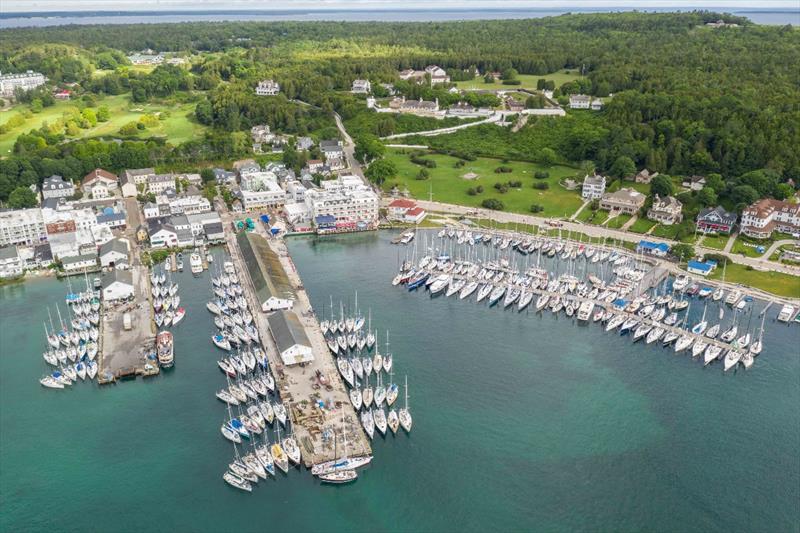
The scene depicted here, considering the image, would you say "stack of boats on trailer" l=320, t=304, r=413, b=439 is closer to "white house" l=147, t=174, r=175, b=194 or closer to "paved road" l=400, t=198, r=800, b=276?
"paved road" l=400, t=198, r=800, b=276

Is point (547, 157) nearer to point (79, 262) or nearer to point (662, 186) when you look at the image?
point (662, 186)

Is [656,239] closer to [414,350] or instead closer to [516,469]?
[414,350]

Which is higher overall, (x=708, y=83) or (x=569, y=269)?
(x=708, y=83)

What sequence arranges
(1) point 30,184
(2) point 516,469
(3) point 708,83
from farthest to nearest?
1. (3) point 708,83
2. (1) point 30,184
3. (2) point 516,469

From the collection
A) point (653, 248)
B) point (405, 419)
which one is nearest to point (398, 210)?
point (653, 248)

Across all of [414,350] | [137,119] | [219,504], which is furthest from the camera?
[137,119]

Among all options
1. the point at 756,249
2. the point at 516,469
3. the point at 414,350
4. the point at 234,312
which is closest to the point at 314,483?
the point at 516,469
